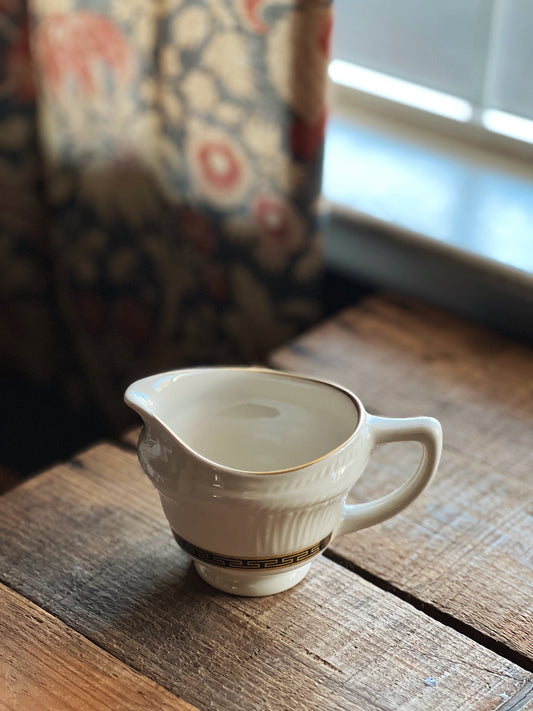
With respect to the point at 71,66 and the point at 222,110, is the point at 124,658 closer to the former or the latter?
the point at 222,110

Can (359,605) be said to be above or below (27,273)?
above

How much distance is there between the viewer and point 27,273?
5.05ft

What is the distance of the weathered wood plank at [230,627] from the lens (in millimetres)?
620

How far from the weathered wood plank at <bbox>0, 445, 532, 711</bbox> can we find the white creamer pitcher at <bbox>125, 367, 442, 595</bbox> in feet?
0.09

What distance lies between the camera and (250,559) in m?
0.64

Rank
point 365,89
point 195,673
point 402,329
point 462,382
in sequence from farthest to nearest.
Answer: point 365,89
point 402,329
point 462,382
point 195,673

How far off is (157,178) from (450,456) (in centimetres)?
62

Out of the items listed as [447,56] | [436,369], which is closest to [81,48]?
[447,56]

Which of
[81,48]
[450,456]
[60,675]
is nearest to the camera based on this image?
[60,675]

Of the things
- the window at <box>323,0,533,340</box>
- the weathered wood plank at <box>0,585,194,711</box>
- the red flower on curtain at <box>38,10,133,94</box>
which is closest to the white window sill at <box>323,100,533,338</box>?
the window at <box>323,0,533,340</box>

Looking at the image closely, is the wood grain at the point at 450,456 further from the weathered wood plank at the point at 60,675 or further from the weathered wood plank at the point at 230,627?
the weathered wood plank at the point at 60,675

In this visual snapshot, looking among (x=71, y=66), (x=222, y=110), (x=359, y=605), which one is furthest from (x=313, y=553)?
(x=71, y=66)

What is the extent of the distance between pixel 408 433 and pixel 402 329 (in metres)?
0.44

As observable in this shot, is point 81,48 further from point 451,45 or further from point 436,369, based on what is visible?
point 436,369
